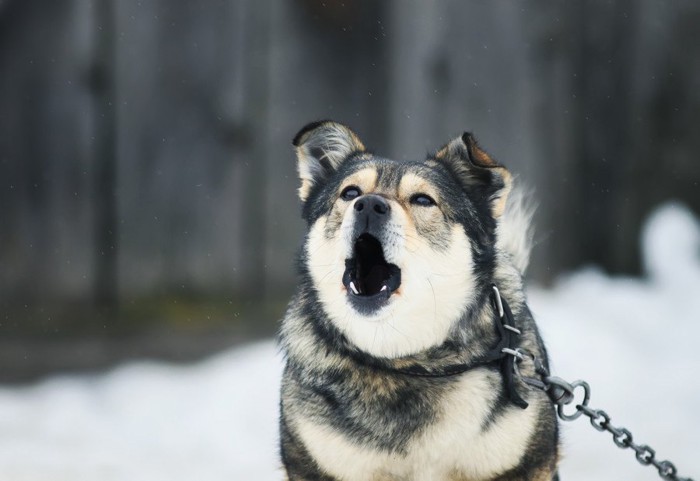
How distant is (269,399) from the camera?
14.6 ft

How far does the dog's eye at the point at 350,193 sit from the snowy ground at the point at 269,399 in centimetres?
125

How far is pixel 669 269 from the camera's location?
5512 mm

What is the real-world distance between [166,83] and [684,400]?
3032 mm

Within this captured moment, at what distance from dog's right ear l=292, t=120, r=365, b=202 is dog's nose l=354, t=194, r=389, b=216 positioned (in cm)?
47

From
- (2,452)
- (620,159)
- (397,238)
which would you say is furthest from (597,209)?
(2,452)

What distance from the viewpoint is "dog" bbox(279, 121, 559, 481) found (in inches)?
104

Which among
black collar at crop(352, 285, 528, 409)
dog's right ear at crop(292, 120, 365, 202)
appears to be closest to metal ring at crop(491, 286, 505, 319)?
black collar at crop(352, 285, 528, 409)

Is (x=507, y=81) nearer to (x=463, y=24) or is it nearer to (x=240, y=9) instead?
(x=463, y=24)

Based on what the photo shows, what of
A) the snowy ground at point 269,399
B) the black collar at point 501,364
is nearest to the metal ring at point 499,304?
the black collar at point 501,364

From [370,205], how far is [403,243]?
6.0 inches

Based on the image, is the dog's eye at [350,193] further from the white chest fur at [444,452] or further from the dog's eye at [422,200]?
the white chest fur at [444,452]

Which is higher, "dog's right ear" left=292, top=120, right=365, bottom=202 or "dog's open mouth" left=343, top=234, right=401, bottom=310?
"dog's right ear" left=292, top=120, right=365, bottom=202

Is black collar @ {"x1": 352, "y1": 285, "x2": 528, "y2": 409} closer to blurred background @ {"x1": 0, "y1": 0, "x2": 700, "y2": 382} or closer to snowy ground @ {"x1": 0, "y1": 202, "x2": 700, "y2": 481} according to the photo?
snowy ground @ {"x1": 0, "y1": 202, "x2": 700, "y2": 481}

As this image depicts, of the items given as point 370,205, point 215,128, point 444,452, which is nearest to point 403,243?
point 370,205
